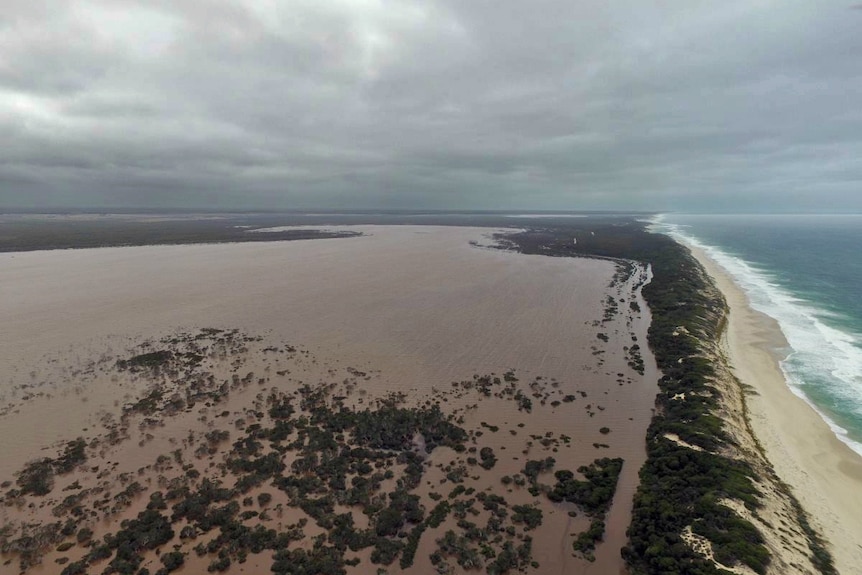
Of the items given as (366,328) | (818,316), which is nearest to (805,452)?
(366,328)

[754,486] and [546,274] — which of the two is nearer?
[754,486]

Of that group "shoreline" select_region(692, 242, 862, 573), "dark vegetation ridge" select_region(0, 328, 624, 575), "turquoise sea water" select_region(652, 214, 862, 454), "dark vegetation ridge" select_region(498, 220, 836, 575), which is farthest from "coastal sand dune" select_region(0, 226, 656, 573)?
"turquoise sea water" select_region(652, 214, 862, 454)

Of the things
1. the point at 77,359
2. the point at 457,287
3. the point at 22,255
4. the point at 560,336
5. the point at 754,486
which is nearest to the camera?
the point at 754,486

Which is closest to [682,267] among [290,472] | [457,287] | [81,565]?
[457,287]

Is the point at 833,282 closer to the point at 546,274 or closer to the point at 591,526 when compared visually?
the point at 546,274

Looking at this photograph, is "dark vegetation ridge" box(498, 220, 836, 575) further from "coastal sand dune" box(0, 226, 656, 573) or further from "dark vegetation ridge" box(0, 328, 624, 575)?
"dark vegetation ridge" box(0, 328, 624, 575)
